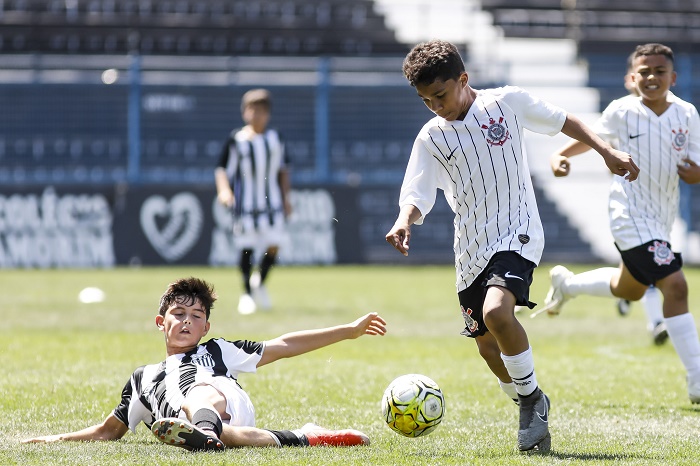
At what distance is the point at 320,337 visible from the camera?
4965 mm

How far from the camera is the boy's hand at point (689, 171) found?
629cm

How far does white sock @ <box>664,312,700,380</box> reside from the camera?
6.21 meters

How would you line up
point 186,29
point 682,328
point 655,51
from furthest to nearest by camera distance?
point 186,29, point 655,51, point 682,328

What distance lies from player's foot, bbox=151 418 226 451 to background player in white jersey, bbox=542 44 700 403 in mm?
2864

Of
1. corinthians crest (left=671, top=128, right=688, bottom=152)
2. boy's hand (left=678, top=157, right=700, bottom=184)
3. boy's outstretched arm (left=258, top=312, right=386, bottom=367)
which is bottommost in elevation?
boy's outstretched arm (left=258, top=312, right=386, bottom=367)

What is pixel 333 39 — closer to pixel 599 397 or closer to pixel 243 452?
pixel 599 397

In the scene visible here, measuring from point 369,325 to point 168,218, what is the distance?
15.1 metres

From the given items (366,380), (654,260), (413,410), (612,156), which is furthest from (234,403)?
(654,260)

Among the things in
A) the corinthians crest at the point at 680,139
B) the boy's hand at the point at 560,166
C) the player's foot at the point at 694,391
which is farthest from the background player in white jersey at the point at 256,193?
the boy's hand at the point at 560,166

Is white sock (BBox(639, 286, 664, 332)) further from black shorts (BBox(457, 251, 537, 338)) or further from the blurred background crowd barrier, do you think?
the blurred background crowd barrier

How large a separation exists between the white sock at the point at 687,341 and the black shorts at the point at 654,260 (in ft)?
0.92

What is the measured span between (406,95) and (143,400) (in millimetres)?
19007

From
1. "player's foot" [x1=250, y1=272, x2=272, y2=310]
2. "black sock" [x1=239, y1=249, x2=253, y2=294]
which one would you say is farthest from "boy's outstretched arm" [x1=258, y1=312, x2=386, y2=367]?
"black sock" [x1=239, y1=249, x2=253, y2=294]

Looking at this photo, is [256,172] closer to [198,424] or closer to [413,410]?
[413,410]
